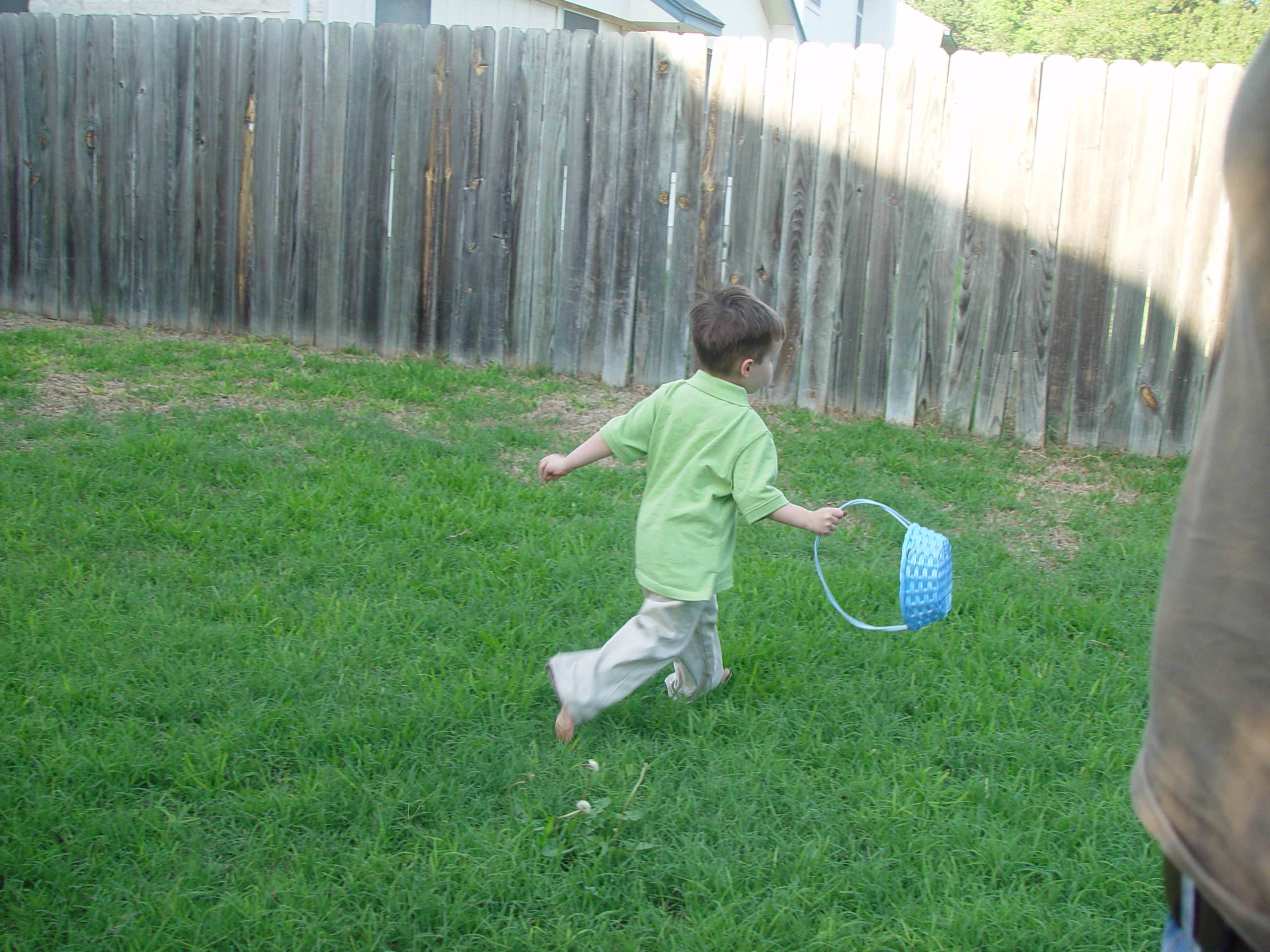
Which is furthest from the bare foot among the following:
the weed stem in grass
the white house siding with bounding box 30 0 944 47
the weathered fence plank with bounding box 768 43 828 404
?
the white house siding with bounding box 30 0 944 47

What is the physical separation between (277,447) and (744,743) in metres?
3.20

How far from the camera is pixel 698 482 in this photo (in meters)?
3.12

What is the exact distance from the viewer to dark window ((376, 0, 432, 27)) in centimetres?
1037

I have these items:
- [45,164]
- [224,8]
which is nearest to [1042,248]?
[45,164]

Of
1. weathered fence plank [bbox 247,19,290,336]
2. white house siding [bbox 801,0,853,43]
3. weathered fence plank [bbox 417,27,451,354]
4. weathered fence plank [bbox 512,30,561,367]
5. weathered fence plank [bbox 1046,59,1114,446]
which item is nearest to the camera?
weathered fence plank [bbox 1046,59,1114,446]

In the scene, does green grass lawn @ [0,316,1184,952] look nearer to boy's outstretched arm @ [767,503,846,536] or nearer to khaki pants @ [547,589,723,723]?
khaki pants @ [547,589,723,723]

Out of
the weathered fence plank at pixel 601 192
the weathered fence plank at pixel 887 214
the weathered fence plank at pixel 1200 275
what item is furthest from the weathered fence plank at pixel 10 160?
the weathered fence plank at pixel 1200 275

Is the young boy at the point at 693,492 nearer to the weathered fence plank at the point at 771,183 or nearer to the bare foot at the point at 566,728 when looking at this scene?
the bare foot at the point at 566,728

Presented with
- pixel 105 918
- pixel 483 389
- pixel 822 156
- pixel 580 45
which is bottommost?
pixel 105 918

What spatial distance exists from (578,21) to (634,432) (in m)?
11.5

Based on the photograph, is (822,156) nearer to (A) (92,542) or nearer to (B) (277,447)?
(B) (277,447)

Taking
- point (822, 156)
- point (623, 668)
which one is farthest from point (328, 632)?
point (822, 156)

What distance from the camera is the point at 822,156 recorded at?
633 centimetres

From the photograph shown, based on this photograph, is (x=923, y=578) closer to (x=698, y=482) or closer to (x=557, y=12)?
(x=698, y=482)
